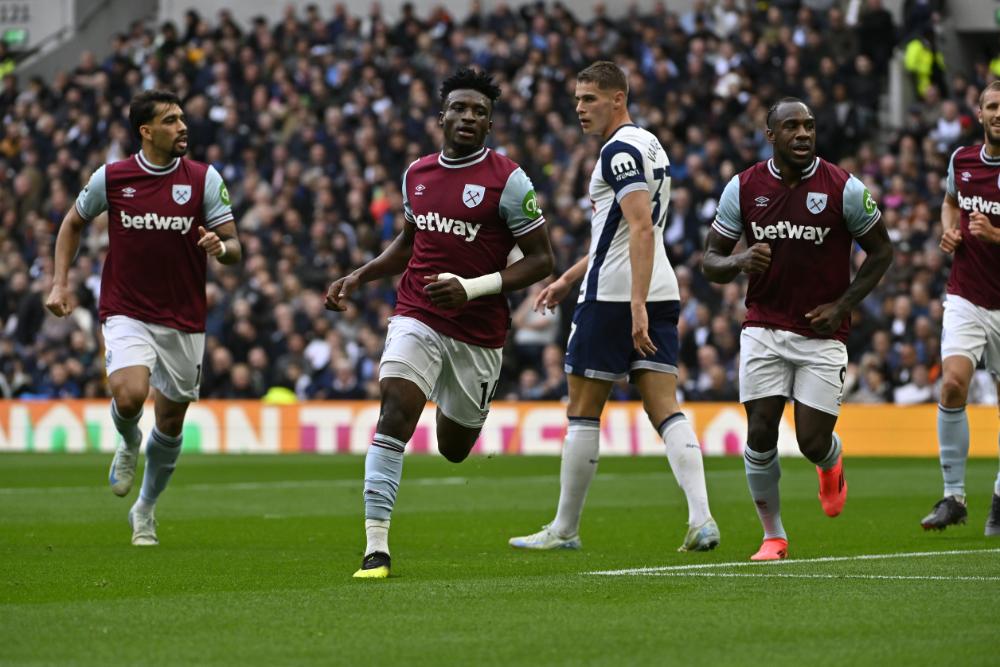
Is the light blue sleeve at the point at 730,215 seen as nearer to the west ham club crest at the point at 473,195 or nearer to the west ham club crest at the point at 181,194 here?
the west ham club crest at the point at 473,195

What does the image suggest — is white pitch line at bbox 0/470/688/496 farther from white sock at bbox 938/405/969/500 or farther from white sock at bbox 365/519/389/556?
white sock at bbox 365/519/389/556

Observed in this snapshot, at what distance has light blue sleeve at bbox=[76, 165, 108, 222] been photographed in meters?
10.9

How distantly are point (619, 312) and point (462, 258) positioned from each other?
124 centimetres

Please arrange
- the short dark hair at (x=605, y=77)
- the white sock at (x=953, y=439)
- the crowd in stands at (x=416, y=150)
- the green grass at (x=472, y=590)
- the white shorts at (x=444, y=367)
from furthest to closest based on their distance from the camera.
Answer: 1. the crowd in stands at (x=416, y=150)
2. the white sock at (x=953, y=439)
3. the short dark hair at (x=605, y=77)
4. the white shorts at (x=444, y=367)
5. the green grass at (x=472, y=590)

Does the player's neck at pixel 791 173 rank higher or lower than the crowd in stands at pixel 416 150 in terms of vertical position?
lower

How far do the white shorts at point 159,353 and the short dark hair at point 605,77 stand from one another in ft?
9.92

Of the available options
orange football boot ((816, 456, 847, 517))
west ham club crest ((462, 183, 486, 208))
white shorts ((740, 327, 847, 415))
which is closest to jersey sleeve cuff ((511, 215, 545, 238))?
west ham club crest ((462, 183, 486, 208))

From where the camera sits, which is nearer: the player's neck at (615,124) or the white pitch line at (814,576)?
the white pitch line at (814,576)

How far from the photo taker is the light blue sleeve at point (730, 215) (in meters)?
9.58

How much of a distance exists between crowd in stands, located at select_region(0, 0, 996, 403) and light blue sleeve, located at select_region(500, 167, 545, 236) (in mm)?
13230

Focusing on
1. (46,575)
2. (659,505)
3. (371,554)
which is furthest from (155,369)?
(659,505)

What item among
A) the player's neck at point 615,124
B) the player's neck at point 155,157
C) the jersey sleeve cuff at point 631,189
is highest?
the player's neck at point 155,157

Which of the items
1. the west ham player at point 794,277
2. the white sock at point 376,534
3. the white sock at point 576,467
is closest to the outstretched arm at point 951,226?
the west ham player at point 794,277

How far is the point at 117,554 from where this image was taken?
992 centimetres
